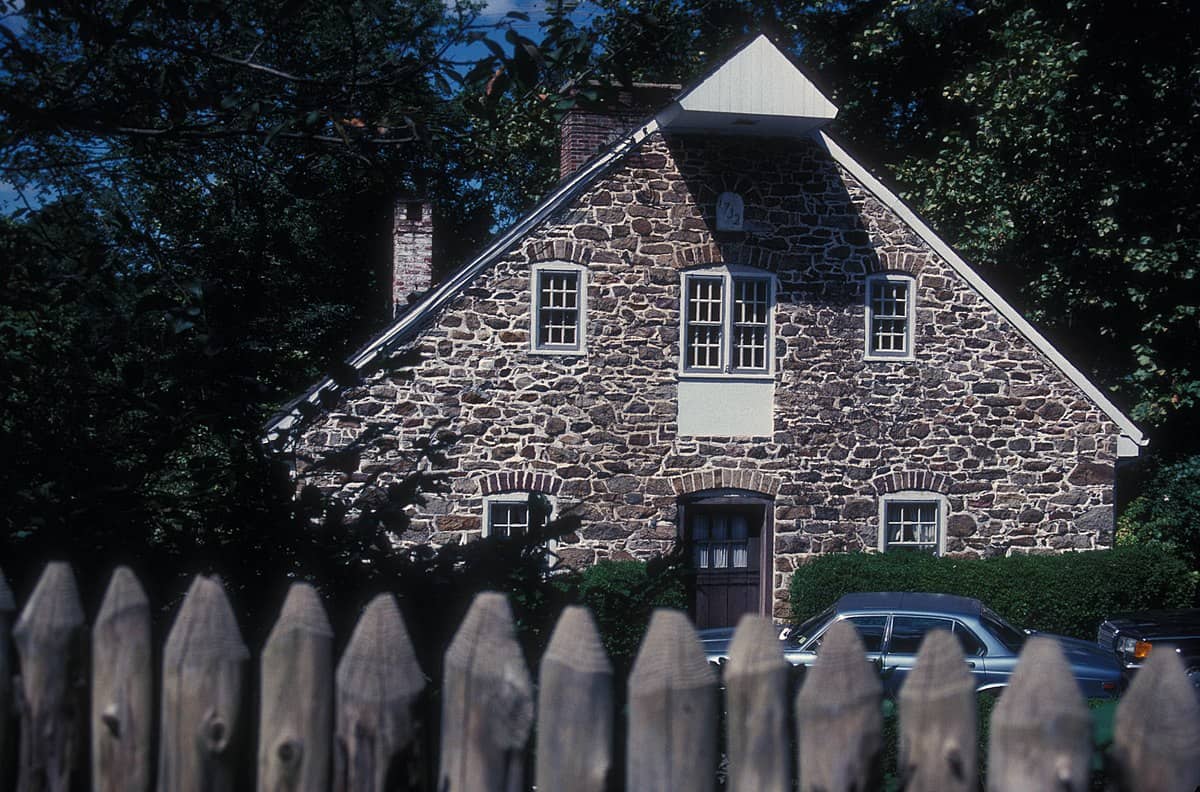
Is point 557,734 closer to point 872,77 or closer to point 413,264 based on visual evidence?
point 413,264

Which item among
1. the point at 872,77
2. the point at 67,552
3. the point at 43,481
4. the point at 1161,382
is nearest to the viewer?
the point at 67,552

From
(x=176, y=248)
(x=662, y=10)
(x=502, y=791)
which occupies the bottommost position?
(x=502, y=791)

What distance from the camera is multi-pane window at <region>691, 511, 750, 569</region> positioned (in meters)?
18.6

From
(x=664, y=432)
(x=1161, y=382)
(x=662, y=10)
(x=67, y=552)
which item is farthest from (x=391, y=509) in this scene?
(x=1161, y=382)

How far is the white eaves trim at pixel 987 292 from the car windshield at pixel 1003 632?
23.8 feet

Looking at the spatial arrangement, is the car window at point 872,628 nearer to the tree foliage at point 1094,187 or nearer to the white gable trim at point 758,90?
the white gable trim at point 758,90

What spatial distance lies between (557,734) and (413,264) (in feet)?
58.8

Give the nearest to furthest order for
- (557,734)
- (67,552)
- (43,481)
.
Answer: (557,734)
(67,552)
(43,481)

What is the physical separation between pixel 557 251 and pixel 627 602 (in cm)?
1460

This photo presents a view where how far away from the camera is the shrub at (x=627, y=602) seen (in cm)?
346

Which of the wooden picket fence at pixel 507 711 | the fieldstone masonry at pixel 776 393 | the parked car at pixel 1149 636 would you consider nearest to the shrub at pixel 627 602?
the wooden picket fence at pixel 507 711

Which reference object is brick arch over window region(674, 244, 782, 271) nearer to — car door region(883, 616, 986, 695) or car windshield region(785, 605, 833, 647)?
car windshield region(785, 605, 833, 647)

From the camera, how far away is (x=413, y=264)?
1955 centimetres

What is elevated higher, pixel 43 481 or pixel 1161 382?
pixel 1161 382
